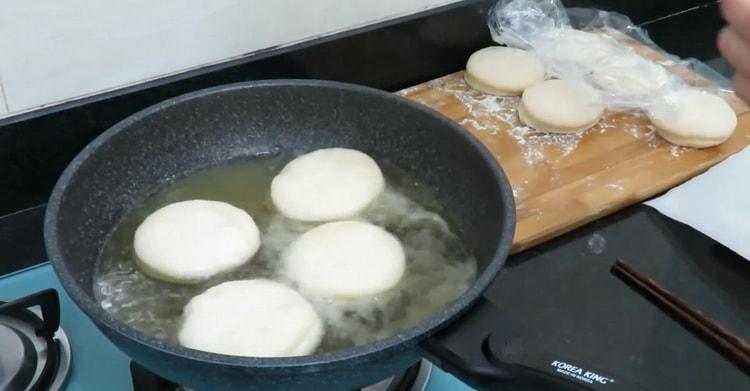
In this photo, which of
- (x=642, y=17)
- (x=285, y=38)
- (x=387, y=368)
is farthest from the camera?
(x=642, y=17)

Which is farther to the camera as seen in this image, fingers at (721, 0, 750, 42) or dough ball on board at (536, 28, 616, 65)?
dough ball on board at (536, 28, 616, 65)

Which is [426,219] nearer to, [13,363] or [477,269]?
[477,269]

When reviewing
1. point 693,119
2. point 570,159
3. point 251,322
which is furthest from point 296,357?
point 693,119

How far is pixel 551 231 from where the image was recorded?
83cm

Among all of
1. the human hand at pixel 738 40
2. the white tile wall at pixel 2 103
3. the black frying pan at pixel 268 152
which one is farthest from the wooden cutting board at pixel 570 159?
the white tile wall at pixel 2 103

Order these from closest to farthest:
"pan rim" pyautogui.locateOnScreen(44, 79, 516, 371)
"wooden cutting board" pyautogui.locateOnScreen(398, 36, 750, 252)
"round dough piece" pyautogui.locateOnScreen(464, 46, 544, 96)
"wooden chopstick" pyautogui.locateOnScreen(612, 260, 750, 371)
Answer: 1. "pan rim" pyautogui.locateOnScreen(44, 79, 516, 371)
2. "wooden chopstick" pyautogui.locateOnScreen(612, 260, 750, 371)
3. "wooden cutting board" pyautogui.locateOnScreen(398, 36, 750, 252)
4. "round dough piece" pyautogui.locateOnScreen(464, 46, 544, 96)

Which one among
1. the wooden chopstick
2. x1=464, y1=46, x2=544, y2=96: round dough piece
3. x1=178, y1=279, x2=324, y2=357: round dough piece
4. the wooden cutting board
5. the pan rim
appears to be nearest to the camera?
the pan rim

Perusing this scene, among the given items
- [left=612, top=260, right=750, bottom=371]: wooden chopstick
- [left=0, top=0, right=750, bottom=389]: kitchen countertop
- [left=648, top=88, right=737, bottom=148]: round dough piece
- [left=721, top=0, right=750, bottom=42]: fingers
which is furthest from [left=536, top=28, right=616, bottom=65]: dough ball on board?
[left=721, top=0, right=750, bottom=42]: fingers

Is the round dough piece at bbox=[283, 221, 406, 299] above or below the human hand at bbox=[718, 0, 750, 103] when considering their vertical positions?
below

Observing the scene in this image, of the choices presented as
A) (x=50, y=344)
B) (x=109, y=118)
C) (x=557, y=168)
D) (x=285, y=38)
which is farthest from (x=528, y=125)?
(x=50, y=344)

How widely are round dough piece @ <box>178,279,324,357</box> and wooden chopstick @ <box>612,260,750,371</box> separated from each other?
342 mm

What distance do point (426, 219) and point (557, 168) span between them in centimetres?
22

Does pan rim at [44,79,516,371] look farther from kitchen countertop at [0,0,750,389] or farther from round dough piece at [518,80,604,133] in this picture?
round dough piece at [518,80,604,133]

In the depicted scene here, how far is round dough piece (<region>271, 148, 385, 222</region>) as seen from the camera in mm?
764
